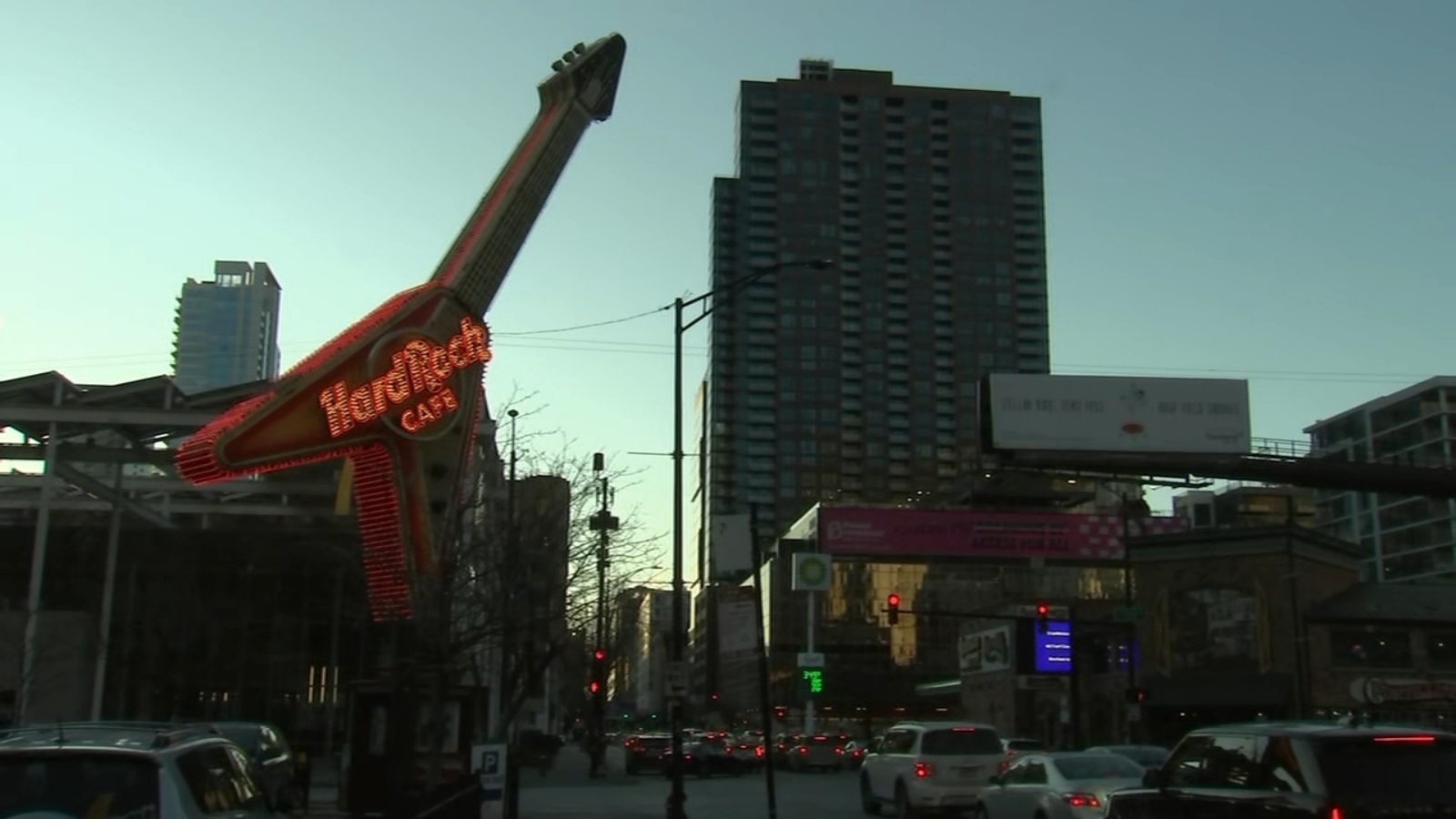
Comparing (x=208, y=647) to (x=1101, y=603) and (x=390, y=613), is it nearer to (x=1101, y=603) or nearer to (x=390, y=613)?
(x=390, y=613)

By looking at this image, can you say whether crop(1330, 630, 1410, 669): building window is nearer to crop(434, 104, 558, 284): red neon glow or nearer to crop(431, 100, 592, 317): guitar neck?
crop(431, 100, 592, 317): guitar neck

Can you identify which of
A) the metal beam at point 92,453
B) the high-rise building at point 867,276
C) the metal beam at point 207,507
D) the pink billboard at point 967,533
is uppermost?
the high-rise building at point 867,276

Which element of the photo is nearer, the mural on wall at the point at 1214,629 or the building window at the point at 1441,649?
the building window at the point at 1441,649

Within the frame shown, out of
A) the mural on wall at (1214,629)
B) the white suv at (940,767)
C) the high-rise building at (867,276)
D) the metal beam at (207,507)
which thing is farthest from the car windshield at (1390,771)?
the high-rise building at (867,276)

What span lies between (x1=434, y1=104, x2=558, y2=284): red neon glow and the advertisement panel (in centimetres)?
3442

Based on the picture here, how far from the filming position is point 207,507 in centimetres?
4653

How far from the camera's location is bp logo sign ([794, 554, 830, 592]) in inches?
2468

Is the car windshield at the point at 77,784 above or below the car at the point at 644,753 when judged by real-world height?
above

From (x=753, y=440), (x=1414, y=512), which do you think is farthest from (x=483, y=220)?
(x=753, y=440)

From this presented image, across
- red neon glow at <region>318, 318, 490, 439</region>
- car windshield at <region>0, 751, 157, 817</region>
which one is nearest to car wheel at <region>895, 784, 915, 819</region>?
red neon glow at <region>318, 318, 490, 439</region>

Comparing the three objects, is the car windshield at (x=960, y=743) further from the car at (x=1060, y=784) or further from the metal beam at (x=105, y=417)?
the metal beam at (x=105, y=417)

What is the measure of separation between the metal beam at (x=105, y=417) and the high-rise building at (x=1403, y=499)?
116 m

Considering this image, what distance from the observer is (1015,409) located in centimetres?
6081

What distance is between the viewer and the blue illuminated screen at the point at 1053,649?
4612 cm
